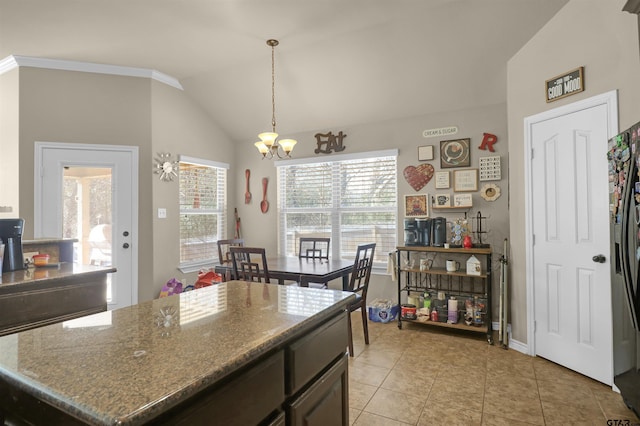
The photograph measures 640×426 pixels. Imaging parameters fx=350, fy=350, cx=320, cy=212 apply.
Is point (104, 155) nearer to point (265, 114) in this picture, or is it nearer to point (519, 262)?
point (265, 114)

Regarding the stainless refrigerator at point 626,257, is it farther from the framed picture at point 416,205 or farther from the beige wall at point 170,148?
the beige wall at point 170,148

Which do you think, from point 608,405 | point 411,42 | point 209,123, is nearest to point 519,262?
point 608,405

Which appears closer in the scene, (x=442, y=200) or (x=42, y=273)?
(x=42, y=273)

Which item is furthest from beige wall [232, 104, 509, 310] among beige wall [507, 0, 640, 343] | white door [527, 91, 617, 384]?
white door [527, 91, 617, 384]

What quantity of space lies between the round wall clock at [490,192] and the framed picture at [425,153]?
67 cm

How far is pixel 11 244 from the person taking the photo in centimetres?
211

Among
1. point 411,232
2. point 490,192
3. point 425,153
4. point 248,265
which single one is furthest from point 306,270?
point 490,192

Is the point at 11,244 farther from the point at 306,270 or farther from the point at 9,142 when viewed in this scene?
the point at 9,142

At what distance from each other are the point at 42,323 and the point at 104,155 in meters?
2.57

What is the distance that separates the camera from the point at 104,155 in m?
3.94

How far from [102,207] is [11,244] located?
197cm

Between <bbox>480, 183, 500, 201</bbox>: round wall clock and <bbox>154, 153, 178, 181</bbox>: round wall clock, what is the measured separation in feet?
11.9

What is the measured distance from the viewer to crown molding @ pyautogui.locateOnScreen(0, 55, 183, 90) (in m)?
3.62

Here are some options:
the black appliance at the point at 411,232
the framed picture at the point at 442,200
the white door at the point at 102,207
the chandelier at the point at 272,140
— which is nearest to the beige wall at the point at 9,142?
the white door at the point at 102,207
